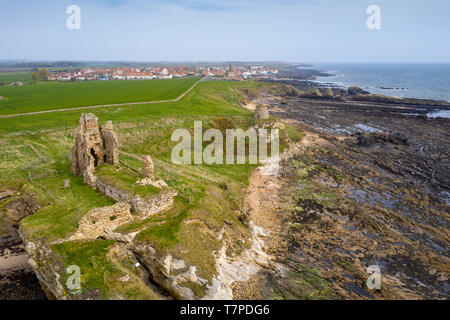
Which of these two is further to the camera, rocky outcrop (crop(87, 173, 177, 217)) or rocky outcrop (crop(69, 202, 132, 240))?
rocky outcrop (crop(87, 173, 177, 217))

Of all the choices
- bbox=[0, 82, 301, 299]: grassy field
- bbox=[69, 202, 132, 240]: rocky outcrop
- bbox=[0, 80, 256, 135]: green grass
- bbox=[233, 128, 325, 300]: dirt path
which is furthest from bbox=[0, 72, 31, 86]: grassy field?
bbox=[69, 202, 132, 240]: rocky outcrop

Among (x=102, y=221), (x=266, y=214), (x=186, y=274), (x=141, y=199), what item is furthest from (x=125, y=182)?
(x=266, y=214)

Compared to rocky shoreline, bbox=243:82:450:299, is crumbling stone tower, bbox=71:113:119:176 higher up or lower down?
higher up

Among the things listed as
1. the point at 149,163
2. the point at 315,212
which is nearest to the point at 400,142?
the point at 315,212

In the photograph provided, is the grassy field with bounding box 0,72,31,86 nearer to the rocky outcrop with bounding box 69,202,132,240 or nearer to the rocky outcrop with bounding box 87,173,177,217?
the rocky outcrop with bounding box 87,173,177,217

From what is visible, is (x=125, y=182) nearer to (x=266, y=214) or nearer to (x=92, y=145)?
(x=92, y=145)

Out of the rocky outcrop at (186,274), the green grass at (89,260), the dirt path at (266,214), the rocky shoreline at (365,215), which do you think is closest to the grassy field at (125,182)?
the green grass at (89,260)
